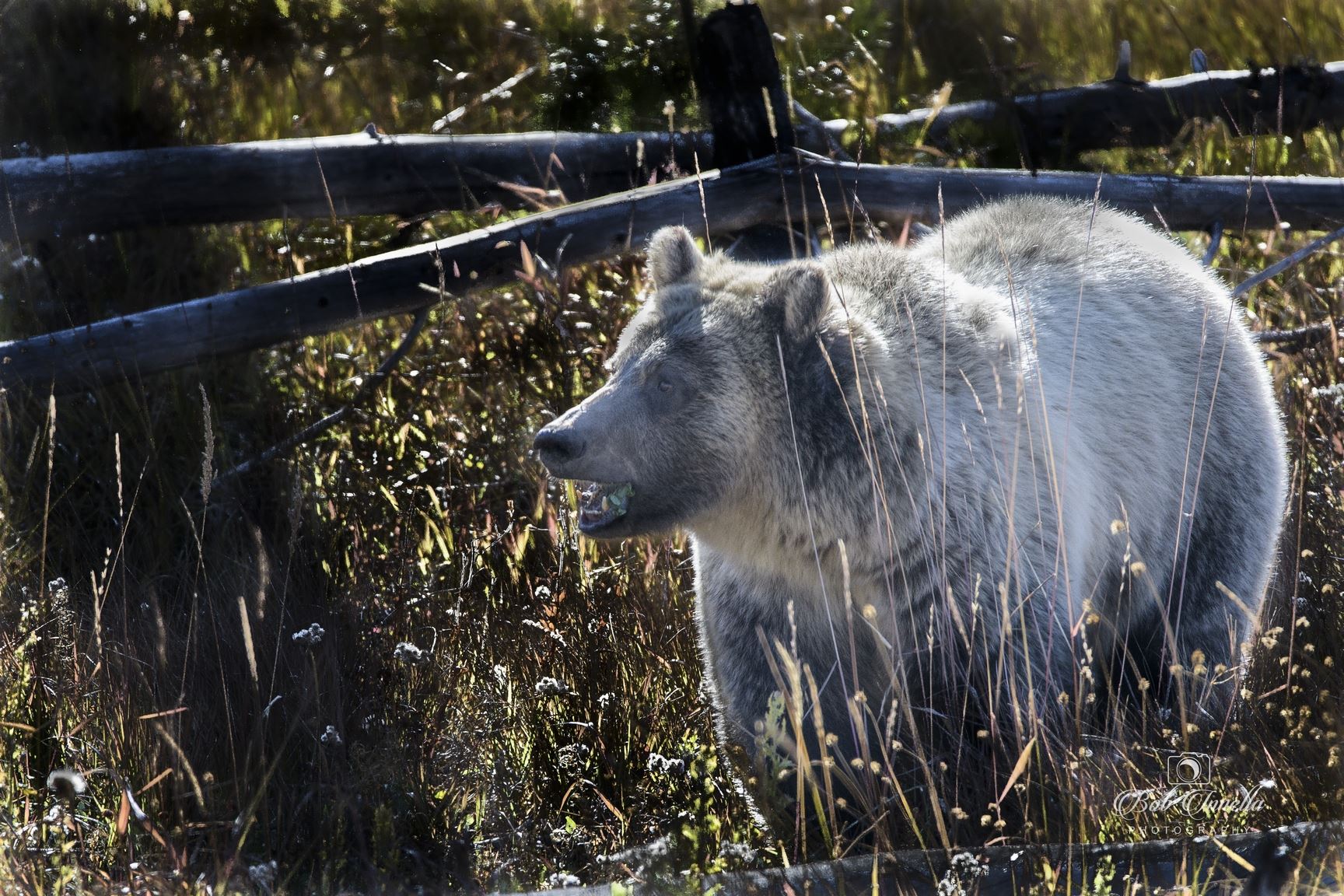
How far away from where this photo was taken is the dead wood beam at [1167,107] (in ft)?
20.6

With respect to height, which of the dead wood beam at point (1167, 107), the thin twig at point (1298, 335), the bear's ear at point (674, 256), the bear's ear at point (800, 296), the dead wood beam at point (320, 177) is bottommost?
the thin twig at point (1298, 335)

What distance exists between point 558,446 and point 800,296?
2.58 feet

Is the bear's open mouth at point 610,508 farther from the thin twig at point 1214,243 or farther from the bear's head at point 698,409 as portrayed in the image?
the thin twig at point 1214,243

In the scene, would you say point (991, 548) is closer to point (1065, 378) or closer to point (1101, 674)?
point (1065, 378)

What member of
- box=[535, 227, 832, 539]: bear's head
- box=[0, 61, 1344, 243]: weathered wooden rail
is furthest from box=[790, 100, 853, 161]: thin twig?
box=[535, 227, 832, 539]: bear's head

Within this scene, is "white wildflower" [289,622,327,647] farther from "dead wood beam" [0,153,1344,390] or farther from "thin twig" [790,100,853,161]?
"thin twig" [790,100,853,161]

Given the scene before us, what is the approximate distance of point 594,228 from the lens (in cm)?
515

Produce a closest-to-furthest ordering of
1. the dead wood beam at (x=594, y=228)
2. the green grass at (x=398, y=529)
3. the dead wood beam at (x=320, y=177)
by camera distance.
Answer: the green grass at (x=398, y=529)
the dead wood beam at (x=594, y=228)
the dead wood beam at (x=320, y=177)

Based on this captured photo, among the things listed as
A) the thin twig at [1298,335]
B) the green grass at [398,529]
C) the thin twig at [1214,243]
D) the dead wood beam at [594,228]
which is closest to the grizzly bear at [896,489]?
the green grass at [398,529]

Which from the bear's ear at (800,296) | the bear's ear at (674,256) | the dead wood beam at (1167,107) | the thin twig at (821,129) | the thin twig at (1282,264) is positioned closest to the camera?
the bear's ear at (800,296)

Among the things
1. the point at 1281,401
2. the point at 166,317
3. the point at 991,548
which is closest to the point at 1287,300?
the point at 1281,401

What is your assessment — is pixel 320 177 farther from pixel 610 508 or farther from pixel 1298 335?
pixel 1298 335

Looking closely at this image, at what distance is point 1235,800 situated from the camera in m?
2.88

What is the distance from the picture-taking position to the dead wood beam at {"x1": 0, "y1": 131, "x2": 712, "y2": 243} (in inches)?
201
